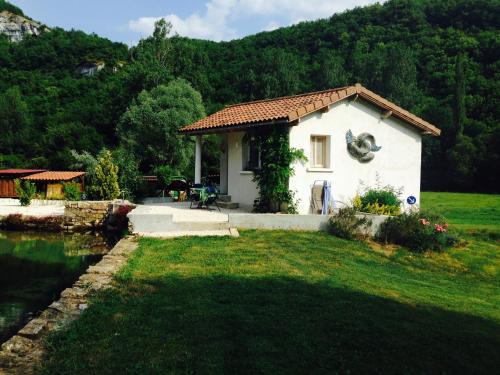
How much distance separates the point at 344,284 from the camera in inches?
309

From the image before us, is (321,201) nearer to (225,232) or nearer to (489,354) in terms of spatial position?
(225,232)

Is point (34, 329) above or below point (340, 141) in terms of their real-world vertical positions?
below

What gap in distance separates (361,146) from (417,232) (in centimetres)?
368

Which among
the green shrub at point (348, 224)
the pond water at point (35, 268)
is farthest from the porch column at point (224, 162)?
the green shrub at point (348, 224)

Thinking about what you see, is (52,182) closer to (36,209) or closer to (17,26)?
(36,209)

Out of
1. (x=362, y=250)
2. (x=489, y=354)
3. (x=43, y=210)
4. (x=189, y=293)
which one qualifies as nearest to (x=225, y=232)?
(x=362, y=250)

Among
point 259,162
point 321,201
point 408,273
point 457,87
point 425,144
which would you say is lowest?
point 408,273

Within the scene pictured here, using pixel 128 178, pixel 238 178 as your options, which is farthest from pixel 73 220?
pixel 238 178

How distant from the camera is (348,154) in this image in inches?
591

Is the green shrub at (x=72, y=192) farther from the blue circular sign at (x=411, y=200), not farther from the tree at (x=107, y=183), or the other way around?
the blue circular sign at (x=411, y=200)

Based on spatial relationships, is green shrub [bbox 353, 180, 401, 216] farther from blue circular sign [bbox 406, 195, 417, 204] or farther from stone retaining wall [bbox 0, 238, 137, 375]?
stone retaining wall [bbox 0, 238, 137, 375]

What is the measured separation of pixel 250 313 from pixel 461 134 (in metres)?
43.0

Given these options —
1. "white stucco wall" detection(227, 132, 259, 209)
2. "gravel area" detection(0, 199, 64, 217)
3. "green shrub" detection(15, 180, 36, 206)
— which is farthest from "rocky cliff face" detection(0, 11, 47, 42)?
"white stucco wall" detection(227, 132, 259, 209)

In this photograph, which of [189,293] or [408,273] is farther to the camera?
[408,273]
